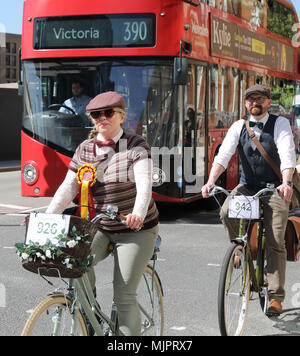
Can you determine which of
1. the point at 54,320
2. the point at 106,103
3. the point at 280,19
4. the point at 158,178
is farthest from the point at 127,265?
the point at 280,19

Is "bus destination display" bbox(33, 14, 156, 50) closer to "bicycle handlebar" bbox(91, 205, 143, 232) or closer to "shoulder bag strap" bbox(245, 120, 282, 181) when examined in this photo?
"shoulder bag strap" bbox(245, 120, 282, 181)

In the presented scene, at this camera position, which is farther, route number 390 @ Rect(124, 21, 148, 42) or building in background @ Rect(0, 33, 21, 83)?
building in background @ Rect(0, 33, 21, 83)

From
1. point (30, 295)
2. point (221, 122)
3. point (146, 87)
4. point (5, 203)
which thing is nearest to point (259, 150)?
point (30, 295)

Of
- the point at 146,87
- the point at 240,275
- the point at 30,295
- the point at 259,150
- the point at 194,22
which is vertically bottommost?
the point at 30,295

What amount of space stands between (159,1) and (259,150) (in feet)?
18.0

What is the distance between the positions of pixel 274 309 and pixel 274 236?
21.6 inches

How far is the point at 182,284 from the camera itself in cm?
676

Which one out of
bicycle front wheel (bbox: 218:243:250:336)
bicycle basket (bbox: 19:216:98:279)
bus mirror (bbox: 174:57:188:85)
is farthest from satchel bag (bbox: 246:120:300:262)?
bus mirror (bbox: 174:57:188:85)

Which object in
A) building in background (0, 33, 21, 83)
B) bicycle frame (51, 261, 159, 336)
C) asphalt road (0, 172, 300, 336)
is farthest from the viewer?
building in background (0, 33, 21, 83)

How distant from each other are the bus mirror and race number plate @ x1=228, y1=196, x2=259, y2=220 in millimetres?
5142

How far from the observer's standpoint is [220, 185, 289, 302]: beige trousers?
536 centimetres

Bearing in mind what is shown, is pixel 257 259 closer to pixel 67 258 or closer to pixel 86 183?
pixel 86 183

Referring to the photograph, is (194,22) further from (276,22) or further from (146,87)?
(276,22)

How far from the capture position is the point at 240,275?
5.04 meters
